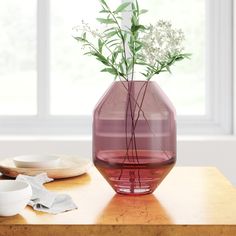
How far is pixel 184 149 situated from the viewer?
3.17m

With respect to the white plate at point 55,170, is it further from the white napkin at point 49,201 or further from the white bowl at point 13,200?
the white bowl at point 13,200

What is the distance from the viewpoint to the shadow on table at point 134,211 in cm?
122

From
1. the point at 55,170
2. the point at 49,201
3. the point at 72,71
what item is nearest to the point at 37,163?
the point at 55,170

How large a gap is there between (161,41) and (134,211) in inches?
17.5

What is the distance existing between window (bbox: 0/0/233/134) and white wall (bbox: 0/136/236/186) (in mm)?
302

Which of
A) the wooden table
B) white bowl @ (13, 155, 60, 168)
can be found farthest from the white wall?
the wooden table

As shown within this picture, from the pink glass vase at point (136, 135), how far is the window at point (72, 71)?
201 centimetres

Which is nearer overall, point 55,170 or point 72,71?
point 55,170

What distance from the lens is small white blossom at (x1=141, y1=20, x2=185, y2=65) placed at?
141cm

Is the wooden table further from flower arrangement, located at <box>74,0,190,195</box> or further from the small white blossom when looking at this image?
the small white blossom

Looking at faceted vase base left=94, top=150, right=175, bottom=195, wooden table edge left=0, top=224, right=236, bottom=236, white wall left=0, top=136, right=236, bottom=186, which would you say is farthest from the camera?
white wall left=0, top=136, right=236, bottom=186

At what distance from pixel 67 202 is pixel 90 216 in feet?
0.42

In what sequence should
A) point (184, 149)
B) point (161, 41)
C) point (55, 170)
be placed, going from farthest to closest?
point (184, 149) < point (55, 170) < point (161, 41)

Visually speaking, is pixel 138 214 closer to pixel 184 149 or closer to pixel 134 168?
pixel 134 168
